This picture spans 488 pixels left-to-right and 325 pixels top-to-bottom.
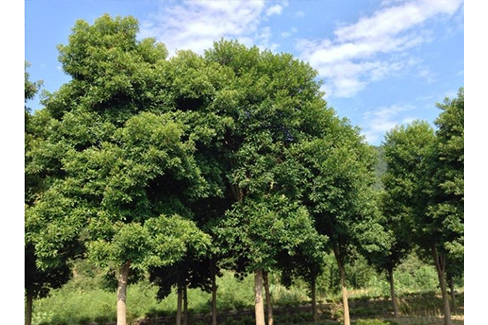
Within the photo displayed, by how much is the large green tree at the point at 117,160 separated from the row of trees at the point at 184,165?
0.05 metres

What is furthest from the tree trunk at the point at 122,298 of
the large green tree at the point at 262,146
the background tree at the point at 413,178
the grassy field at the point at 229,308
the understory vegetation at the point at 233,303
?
the background tree at the point at 413,178

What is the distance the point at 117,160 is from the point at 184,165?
211 centimetres

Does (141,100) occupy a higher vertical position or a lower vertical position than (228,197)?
higher

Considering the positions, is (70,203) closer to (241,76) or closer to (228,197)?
(228,197)

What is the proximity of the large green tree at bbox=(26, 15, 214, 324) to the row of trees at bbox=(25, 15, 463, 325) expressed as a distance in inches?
1.8

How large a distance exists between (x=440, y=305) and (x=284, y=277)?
49.9ft

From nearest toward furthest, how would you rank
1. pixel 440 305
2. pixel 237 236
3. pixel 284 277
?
pixel 237 236
pixel 284 277
pixel 440 305

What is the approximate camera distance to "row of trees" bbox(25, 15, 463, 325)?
11.2m

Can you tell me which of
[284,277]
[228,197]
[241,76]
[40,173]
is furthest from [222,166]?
[284,277]

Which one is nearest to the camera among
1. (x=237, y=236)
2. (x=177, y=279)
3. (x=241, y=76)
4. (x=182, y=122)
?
(x=182, y=122)

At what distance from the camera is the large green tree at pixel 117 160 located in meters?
11.0

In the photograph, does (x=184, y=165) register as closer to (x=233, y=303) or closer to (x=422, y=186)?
(x=422, y=186)

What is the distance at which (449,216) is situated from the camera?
1523cm

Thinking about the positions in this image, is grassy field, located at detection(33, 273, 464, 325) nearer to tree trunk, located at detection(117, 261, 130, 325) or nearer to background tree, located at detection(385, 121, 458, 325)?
background tree, located at detection(385, 121, 458, 325)
